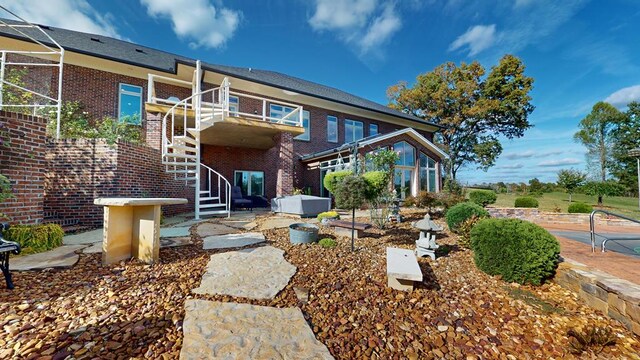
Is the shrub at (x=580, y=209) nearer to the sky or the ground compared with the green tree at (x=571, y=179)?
nearer to the ground

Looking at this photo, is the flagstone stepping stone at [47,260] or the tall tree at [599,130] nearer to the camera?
the flagstone stepping stone at [47,260]

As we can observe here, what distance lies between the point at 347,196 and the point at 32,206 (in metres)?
5.20

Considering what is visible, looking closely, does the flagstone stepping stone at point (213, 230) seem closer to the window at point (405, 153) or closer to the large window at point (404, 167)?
the large window at point (404, 167)

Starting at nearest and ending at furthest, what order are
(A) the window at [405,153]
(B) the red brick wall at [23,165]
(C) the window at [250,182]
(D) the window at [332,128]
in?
(B) the red brick wall at [23,165] < (C) the window at [250,182] < (A) the window at [405,153] < (D) the window at [332,128]

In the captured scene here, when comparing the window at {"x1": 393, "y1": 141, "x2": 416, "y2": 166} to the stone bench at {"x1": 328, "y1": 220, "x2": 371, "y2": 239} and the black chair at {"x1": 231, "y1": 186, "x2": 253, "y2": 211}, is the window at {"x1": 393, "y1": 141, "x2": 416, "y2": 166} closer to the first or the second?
the black chair at {"x1": 231, "y1": 186, "x2": 253, "y2": 211}

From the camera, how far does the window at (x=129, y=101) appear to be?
9.73 m

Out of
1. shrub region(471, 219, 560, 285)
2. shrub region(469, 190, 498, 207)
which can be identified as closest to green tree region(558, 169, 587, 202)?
shrub region(469, 190, 498, 207)

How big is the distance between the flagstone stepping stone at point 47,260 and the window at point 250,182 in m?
8.65

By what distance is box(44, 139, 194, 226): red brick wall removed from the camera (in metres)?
5.44

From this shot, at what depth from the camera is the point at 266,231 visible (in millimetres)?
5465

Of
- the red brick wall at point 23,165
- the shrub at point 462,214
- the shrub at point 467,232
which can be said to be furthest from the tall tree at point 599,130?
the red brick wall at point 23,165

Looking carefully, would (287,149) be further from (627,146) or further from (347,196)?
(627,146)

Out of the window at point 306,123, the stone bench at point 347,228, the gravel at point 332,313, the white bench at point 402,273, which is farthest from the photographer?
the window at point 306,123

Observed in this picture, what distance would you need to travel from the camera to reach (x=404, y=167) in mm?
13648
